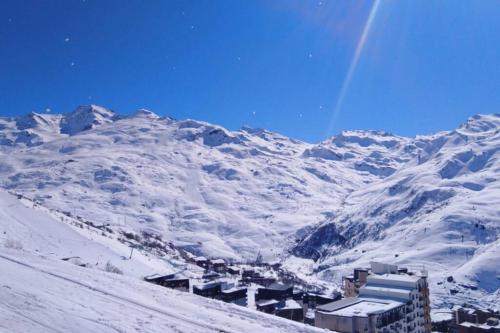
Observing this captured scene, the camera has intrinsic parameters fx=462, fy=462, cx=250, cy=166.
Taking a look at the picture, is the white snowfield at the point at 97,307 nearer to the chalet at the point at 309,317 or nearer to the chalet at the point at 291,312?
the chalet at the point at 291,312

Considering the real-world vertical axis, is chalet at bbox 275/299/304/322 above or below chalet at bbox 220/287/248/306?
below

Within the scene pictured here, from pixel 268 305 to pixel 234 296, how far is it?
4214 mm

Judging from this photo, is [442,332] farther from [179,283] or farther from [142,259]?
[142,259]

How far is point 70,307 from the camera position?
49.4 feet

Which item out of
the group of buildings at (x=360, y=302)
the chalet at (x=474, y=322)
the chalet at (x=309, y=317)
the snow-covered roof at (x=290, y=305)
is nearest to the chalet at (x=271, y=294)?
the group of buildings at (x=360, y=302)

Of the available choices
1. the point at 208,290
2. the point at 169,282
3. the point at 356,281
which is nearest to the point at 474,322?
the point at 356,281

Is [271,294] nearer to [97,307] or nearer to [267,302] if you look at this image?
[267,302]

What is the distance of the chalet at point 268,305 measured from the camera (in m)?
52.0

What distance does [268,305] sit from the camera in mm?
52969

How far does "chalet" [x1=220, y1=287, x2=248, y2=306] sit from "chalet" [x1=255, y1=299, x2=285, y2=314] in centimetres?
210

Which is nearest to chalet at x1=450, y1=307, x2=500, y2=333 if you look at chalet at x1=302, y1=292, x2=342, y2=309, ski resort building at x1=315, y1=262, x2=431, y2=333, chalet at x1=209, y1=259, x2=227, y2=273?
ski resort building at x1=315, y1=262, x2=431, y2=333

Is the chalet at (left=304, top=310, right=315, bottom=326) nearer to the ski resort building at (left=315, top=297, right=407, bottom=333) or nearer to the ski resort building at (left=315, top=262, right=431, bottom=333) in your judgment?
the ski resort building at (left=315, top=262, right=431, bottom=333)

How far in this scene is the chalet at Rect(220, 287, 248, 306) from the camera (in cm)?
5292

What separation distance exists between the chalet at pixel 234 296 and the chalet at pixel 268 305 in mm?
2101
